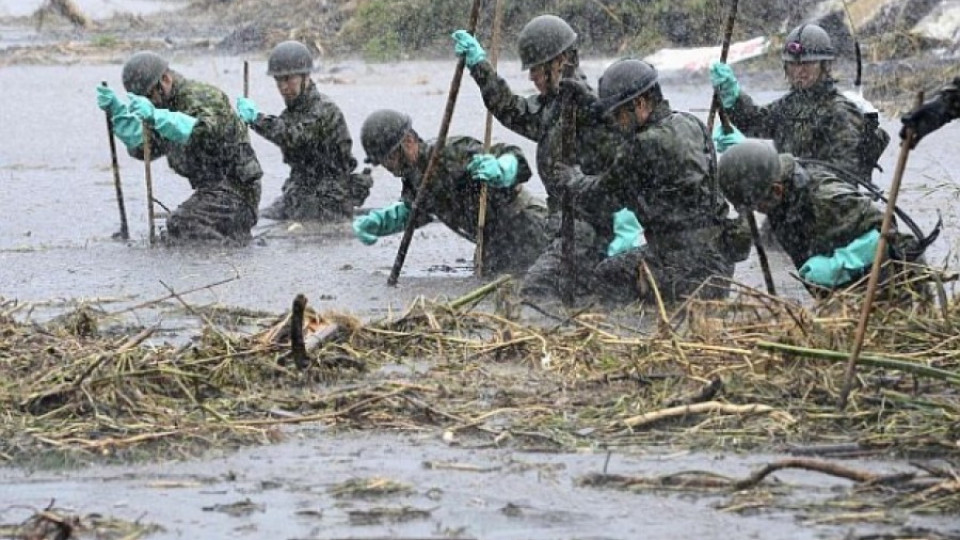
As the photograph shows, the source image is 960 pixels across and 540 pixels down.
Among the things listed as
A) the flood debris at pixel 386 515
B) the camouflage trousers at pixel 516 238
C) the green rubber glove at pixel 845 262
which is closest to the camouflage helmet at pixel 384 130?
the camouflage trousers at pixel 516 238

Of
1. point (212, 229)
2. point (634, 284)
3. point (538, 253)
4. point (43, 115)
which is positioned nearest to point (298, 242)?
point (212, 229)

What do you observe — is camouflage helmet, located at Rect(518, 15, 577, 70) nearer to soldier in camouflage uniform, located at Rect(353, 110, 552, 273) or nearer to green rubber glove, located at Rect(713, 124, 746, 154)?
soldier in camouflage uniform, located at Rect(353, 110, 552, 273)

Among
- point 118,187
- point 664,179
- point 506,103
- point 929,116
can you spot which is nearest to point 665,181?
point 664,179

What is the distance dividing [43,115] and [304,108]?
26.7 feet

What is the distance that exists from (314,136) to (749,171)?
5.17 m

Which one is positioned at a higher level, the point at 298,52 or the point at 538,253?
the point at 298,52

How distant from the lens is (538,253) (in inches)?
420

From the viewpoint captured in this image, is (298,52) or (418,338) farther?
(298,52)

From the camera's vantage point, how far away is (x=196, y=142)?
472 inches

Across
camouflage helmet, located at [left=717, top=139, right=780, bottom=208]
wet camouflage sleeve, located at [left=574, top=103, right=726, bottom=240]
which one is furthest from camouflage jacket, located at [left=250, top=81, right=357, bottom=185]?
camouflage helmet, located at [left=717, top=139, right=780, bottom=208]

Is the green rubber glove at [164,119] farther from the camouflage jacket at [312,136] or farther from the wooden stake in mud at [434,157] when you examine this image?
the wooden stake in mud at [434,157]

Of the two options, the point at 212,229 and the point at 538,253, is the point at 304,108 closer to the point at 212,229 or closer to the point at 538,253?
the point at 212,229

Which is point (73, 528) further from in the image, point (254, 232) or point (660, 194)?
point (254, 232)

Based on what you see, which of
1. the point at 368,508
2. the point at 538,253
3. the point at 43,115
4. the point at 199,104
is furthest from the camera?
the point at 43,115
